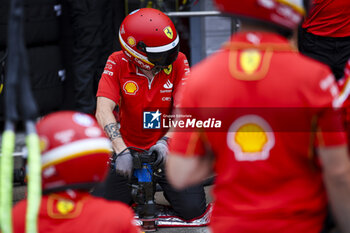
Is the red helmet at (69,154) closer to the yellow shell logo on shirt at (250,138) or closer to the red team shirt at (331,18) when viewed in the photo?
the yellow shell logo on shirt at (250,138)

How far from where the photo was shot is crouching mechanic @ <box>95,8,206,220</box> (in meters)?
4.52

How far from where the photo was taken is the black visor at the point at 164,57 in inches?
179

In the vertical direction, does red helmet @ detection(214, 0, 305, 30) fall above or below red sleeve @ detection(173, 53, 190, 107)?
above

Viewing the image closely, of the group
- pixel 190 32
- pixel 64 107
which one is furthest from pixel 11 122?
pixel 190 32

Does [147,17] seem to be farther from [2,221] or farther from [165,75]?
[2,221]

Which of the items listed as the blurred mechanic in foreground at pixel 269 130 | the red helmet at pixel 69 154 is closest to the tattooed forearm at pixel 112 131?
the red helmet at pixel 69 154

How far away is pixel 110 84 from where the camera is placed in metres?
4.69

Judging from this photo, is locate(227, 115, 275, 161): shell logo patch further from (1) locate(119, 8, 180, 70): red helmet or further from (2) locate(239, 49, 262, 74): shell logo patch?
(1) locate(119, 8, 180, 70): red helmet

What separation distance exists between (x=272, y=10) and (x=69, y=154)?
826 millimetres

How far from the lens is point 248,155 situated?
2.15m

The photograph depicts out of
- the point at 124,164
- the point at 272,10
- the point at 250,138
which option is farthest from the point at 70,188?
the point at 124,164

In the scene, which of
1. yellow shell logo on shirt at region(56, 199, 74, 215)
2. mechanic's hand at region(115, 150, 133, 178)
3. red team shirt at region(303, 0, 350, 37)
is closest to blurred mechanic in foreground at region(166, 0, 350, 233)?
yellow shell logo on shirt at region(56, 199, 74, 215)

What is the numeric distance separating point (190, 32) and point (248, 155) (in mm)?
5127

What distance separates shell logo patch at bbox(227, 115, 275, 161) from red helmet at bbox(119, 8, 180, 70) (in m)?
2.42
